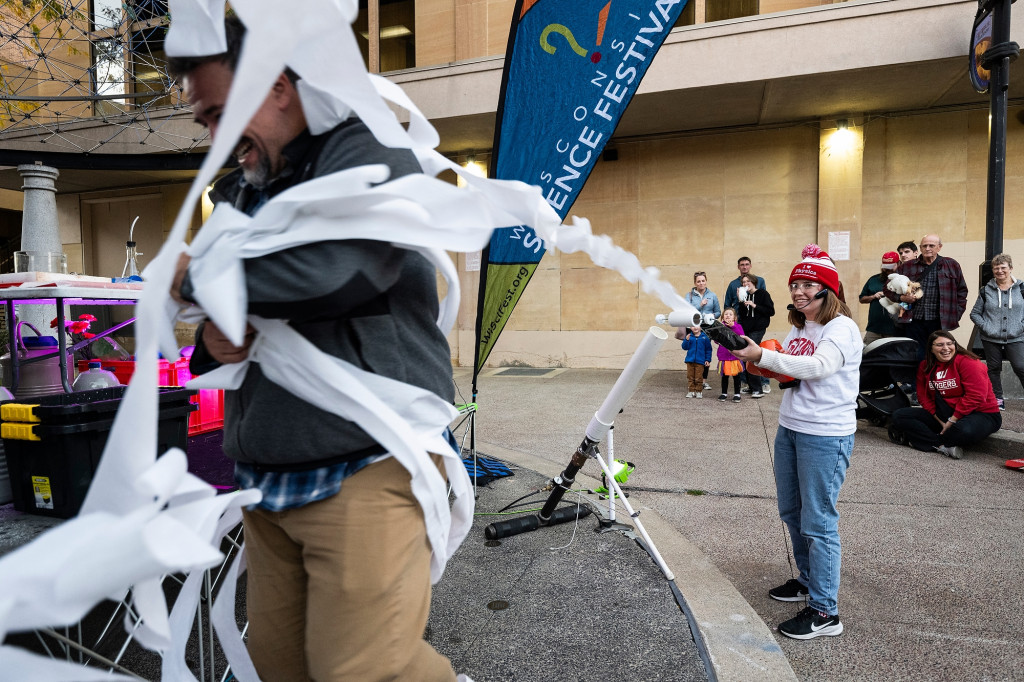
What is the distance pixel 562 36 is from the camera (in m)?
3.07

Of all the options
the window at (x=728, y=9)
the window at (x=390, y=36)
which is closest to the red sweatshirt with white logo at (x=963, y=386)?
the window at (x=728, y=9)

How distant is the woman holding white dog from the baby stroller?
13.3 ft

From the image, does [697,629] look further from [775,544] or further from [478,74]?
[478,74]

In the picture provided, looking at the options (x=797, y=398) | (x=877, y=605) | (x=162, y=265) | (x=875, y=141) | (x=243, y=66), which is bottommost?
(x=877, y=605)

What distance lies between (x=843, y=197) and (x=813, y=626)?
936 centimetres

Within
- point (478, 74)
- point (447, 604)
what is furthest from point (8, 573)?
point (478, 74)

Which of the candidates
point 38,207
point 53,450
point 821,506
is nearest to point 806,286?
point 821,506

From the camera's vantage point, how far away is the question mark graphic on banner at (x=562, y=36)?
10.00 feet

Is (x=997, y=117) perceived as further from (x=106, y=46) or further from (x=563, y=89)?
(x=106, y=46)

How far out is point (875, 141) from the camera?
1045cm

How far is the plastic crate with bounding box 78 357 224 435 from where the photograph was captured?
402 cm

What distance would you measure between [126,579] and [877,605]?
323cm

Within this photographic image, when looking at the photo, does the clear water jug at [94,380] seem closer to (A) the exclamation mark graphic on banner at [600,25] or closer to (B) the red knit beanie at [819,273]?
(A) the exclamation mark graphic on banner at [600,25]

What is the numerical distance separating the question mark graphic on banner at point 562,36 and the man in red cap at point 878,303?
6296mm
